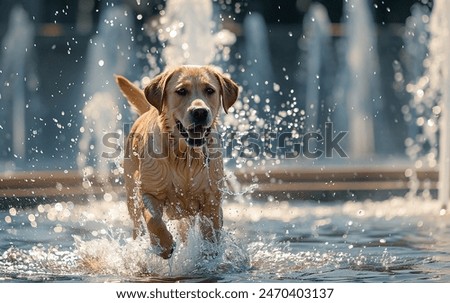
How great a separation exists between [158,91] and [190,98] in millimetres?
257

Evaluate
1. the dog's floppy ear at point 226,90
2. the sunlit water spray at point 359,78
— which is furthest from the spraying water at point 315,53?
the dog's floppy ear at point 226,90

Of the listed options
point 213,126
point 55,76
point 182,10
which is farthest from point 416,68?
point 213,126

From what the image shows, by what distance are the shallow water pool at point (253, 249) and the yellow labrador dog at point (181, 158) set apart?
0.20 m

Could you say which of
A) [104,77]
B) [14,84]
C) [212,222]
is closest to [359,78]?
[104,77]

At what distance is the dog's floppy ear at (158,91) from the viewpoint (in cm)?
638

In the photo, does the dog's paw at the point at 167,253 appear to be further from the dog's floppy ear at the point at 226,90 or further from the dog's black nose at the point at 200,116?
the dog's floppy ear at the point at 226,90

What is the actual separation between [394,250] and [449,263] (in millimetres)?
770

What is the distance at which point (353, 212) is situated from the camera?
10.3 metres

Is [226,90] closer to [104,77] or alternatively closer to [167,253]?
[167,253]

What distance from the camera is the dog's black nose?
6.11 m

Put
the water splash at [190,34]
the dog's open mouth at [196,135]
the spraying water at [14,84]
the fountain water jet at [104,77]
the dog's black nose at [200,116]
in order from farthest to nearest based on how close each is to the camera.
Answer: the spraying water at [14,84] < the fountain water jet at [104,77] < the water splash at [190,34] < the dog's open mouth at [196,135] < the dog's black nose at [200,116]

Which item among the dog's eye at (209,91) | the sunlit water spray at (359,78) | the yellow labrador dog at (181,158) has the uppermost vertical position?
the dog's eye at (209,91)

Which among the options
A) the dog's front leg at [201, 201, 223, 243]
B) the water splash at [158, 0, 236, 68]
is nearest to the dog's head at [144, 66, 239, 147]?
the dog's front leg at [201, 201, 223, 243]
